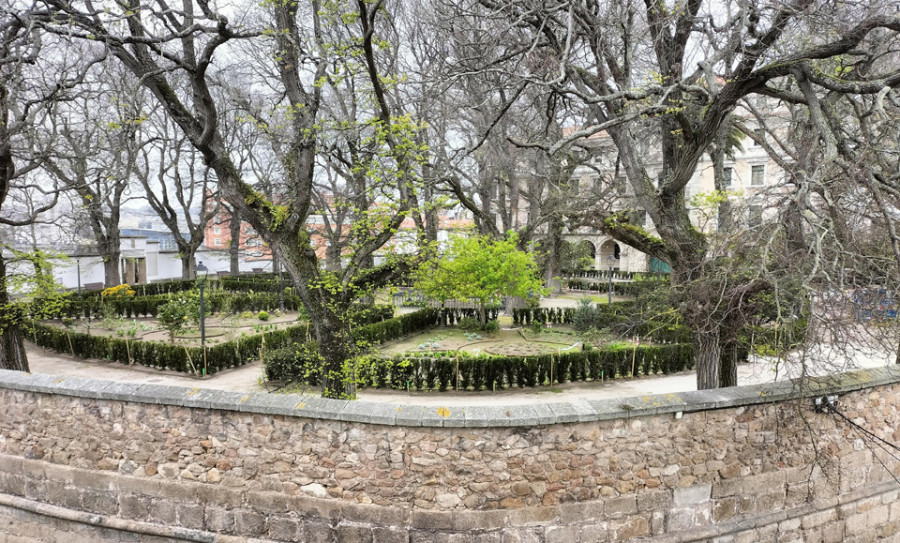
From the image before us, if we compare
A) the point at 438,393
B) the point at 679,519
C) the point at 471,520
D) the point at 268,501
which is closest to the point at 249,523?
the point at 268,501

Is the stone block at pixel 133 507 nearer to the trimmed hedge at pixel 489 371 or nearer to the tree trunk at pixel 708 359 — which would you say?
the trimmed hedge at pixel 489 371

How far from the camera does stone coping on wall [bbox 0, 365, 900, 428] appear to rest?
16.5 feet

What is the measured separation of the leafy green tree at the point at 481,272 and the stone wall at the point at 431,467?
10629 mm

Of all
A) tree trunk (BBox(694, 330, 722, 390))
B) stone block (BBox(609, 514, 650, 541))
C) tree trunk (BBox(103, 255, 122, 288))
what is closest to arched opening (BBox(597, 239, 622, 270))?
tree trunk (BBox(103, 255, 122, 288))

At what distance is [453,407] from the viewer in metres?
5.22

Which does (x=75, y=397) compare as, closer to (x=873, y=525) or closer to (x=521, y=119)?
(x=873, y=525)

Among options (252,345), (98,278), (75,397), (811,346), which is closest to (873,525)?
(811,346)

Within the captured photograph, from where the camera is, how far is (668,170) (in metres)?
8.11

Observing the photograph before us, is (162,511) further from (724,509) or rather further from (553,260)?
(553,260)

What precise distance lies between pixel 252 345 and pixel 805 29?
13.8m

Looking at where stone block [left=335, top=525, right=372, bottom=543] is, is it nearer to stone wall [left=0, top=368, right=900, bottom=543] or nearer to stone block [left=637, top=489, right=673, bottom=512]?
stone wall [left=0, top=368, right=900, bottom=543]

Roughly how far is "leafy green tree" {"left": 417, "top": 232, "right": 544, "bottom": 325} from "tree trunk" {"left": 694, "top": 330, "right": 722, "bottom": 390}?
30.6ft

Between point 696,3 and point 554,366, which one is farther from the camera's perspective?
point 554,366

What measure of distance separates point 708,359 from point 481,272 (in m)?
9.77
